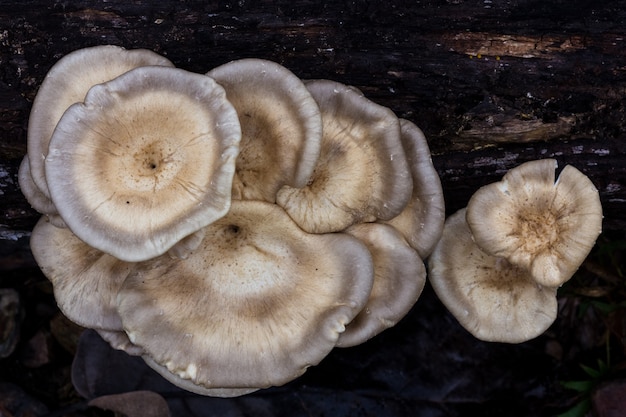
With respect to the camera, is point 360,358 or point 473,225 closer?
point 473,225

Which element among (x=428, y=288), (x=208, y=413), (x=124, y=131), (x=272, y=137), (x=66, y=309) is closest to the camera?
(x=124, y=131)

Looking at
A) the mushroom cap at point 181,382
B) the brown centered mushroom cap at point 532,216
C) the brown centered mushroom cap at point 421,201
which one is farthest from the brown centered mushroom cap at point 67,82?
the brown centered mushroom cap at point 532,216

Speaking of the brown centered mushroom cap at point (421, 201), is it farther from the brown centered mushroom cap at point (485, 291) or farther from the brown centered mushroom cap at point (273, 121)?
the brown centered mushroom cap at point (273, 121)

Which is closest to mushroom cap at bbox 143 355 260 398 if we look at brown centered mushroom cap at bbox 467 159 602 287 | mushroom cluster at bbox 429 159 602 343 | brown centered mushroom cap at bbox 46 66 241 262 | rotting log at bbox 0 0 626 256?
brown centered mushroom cap at bbox 46 66 241 262

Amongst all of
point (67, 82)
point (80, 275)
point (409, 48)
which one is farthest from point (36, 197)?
Answer: point (409, 48)

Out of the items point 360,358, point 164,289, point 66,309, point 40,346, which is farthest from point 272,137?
point 40,346

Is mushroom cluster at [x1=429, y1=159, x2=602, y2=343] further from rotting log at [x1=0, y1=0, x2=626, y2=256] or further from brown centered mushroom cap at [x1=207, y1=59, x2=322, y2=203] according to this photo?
brown centered mushroom cap at [x1=207, y1=59, x2=322, y2=203]

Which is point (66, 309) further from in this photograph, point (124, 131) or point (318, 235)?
point (318, 235)
